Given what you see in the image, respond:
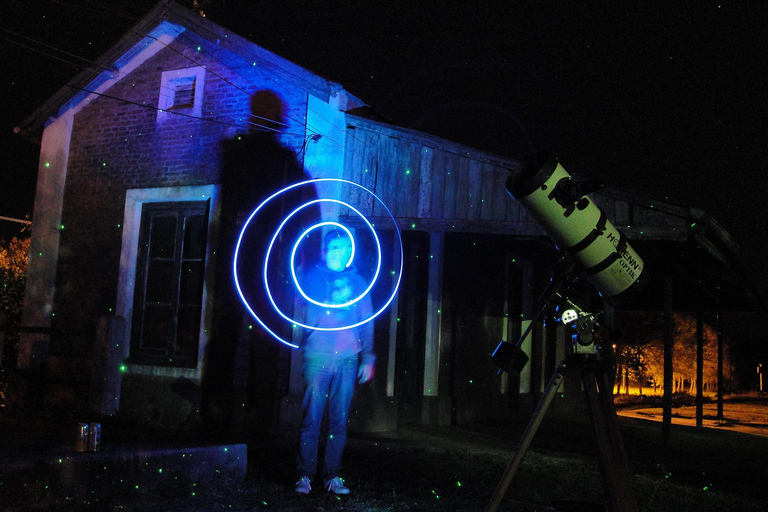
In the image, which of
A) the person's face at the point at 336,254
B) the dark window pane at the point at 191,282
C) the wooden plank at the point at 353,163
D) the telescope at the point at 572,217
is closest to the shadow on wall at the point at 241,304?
the dark window pane at the point at 191,282

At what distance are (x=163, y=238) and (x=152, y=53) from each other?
274cm

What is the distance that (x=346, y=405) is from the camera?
517 centimetres

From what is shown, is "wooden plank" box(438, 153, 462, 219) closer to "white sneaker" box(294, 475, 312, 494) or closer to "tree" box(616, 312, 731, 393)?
"white sneaker" box(294, 475, 312, 494)

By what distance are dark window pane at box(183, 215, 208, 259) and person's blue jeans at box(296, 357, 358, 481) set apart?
4133 millimetres

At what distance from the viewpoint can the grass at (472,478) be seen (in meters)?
4.74

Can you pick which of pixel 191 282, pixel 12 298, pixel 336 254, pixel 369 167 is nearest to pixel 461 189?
pixel 369 167

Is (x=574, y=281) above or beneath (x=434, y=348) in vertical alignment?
above

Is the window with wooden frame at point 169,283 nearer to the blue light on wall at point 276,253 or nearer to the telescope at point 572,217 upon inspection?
the blue light on wall at point 276,253

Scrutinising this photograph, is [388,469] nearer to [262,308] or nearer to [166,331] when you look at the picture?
[262,308]

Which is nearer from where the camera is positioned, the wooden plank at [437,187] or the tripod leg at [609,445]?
the tripod leg at [609,445]

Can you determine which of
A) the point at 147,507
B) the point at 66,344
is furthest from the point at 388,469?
the point at 66,344

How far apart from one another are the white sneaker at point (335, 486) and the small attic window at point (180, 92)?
19.1ft

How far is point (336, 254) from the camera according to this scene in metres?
5.29

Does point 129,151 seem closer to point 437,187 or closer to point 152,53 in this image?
point 152,53
